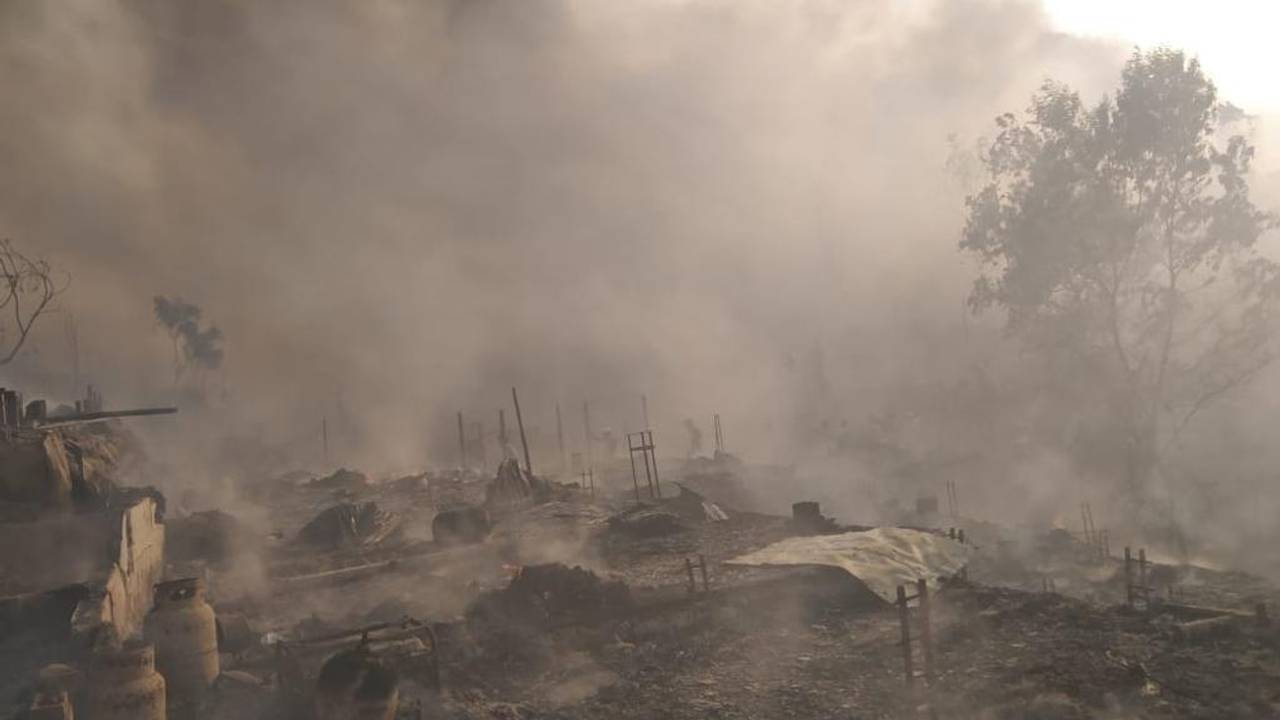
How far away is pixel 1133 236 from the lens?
28.4 meters

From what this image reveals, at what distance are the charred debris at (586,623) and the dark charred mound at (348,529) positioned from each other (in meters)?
1.43

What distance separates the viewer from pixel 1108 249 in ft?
94.2

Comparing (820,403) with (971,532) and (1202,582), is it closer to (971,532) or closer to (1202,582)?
(971,532)

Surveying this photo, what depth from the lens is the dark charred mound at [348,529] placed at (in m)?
23.5

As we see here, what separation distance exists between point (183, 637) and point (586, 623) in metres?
6.16

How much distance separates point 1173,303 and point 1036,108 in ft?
29.3

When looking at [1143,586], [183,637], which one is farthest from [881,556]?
[183,637]

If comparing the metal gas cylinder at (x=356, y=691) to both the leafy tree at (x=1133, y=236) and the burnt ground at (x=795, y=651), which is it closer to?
the burnt ground at (x=795, y=651)

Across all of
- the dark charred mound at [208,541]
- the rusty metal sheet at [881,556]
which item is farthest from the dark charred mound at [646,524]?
the dark charred mound at [208,541]

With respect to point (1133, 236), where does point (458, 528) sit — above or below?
below

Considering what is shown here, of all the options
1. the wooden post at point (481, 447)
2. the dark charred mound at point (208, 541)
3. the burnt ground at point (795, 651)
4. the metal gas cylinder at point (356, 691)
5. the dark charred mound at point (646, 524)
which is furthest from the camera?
the wooden post at point (481, 447)

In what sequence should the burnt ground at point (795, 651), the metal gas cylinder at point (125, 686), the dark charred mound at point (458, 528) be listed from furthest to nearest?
the dark charred mound at point (458, 528), the burnt ground at point (795, 651), the metal gas cylinder at point (125, 686)

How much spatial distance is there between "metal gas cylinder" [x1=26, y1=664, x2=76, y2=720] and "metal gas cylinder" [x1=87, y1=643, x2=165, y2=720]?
0.27 metres

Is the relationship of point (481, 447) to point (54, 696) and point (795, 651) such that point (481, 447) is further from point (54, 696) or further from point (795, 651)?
point (54, 696)
